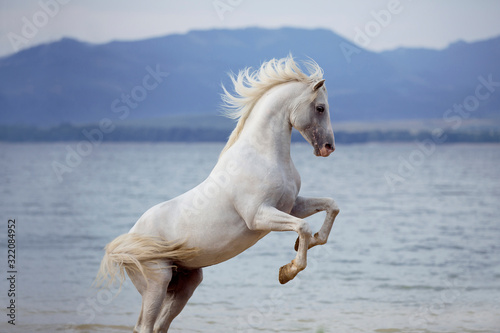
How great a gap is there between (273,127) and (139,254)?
51.9 inches

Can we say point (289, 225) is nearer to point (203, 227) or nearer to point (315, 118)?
point (203, 227)

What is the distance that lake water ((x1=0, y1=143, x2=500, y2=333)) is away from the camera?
347 inches

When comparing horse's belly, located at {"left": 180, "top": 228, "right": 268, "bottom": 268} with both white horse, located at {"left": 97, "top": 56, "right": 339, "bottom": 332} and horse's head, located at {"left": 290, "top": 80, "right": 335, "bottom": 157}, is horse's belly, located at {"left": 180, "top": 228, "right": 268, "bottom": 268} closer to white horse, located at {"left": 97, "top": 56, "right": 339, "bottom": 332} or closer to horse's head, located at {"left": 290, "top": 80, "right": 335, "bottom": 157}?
white horse, located at {"left": 97, "top": 56, "right": 339, "bottom": 332}

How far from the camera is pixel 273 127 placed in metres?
5.06

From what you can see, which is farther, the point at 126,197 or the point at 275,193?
the point at 126,197

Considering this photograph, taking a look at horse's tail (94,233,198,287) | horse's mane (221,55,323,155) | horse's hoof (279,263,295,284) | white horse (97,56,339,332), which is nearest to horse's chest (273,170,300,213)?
white horse (97,56,339,332)

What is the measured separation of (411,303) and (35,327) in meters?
5.16

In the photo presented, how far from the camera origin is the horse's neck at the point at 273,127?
5.03 metres

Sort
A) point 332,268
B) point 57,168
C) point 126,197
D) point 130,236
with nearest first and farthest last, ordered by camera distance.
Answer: point 130,236 < point 332,268 < point 126,197 < point 57,168

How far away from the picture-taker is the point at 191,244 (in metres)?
5.12

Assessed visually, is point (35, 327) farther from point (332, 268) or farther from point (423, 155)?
point (423, 155)

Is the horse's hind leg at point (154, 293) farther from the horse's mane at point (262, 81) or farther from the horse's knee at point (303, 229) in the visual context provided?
the horse's knee at point (303, 229)

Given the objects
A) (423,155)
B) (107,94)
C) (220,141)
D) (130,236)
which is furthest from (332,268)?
(107,94)

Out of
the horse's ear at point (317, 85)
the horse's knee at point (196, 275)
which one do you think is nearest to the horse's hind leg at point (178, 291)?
the horse's knee at point (196, 275)
